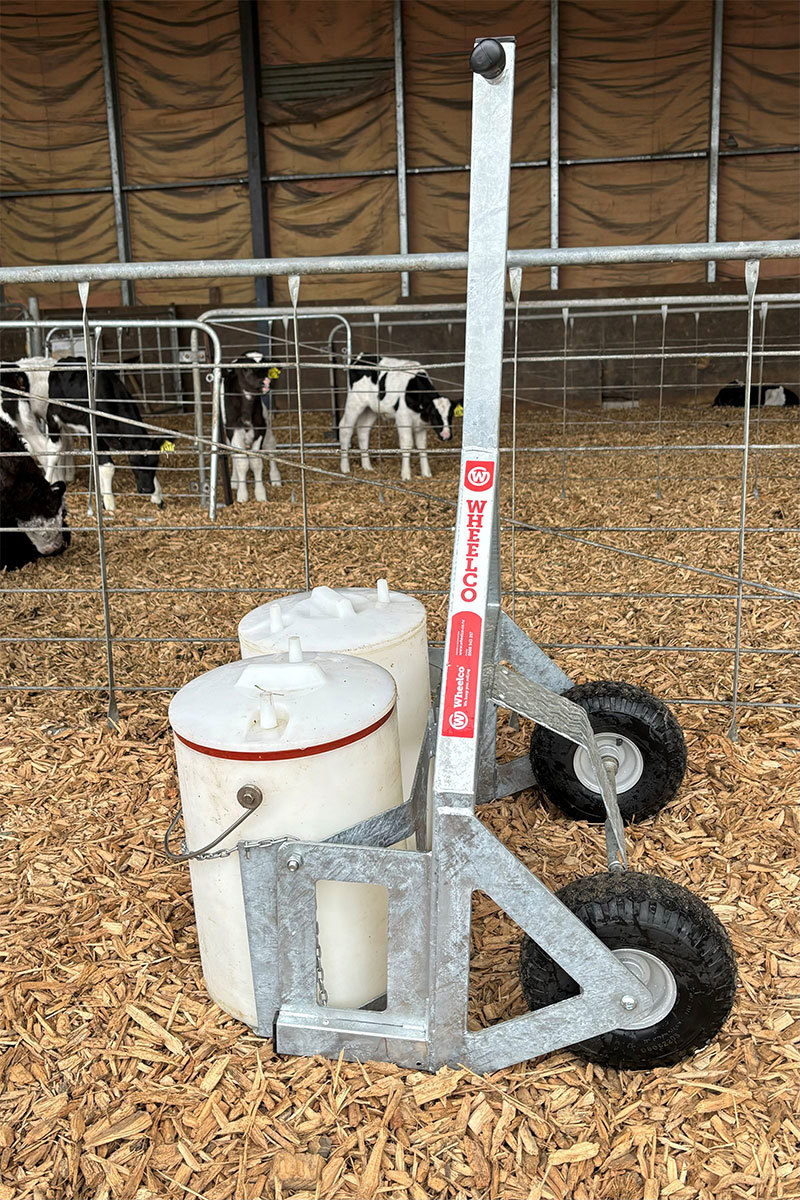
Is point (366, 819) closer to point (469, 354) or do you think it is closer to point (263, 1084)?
point (263, 1084)

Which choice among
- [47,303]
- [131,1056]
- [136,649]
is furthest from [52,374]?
[47,303]

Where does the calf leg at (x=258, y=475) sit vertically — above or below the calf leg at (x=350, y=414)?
below

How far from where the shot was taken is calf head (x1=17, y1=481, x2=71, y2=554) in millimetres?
6594

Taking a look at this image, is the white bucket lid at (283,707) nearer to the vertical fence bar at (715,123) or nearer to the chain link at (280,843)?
the chain link at (280,843)

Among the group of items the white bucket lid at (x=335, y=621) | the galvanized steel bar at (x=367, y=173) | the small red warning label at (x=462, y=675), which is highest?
the galvanized steel bar at (x=367, y=173)

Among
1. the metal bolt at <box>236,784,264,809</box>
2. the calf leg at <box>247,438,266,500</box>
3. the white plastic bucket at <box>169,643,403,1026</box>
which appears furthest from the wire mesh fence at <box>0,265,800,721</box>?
the metal bolt at <box>236,784,264,809</box>

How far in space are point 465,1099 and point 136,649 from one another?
3322mm

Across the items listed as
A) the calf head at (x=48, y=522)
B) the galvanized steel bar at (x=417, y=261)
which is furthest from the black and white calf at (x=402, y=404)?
the galvanized steel bar at (x=417, y=261)

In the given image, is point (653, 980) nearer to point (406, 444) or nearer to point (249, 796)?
point (249, 796)

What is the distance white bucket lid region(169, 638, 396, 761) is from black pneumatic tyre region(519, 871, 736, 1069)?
22.5 inches

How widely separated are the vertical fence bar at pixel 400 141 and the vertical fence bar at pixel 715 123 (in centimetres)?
502

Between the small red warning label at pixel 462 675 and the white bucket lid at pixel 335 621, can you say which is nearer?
the small red warning label at pixel 462 675

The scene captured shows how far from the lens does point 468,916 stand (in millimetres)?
1801

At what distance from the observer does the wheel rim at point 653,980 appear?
188 cm
